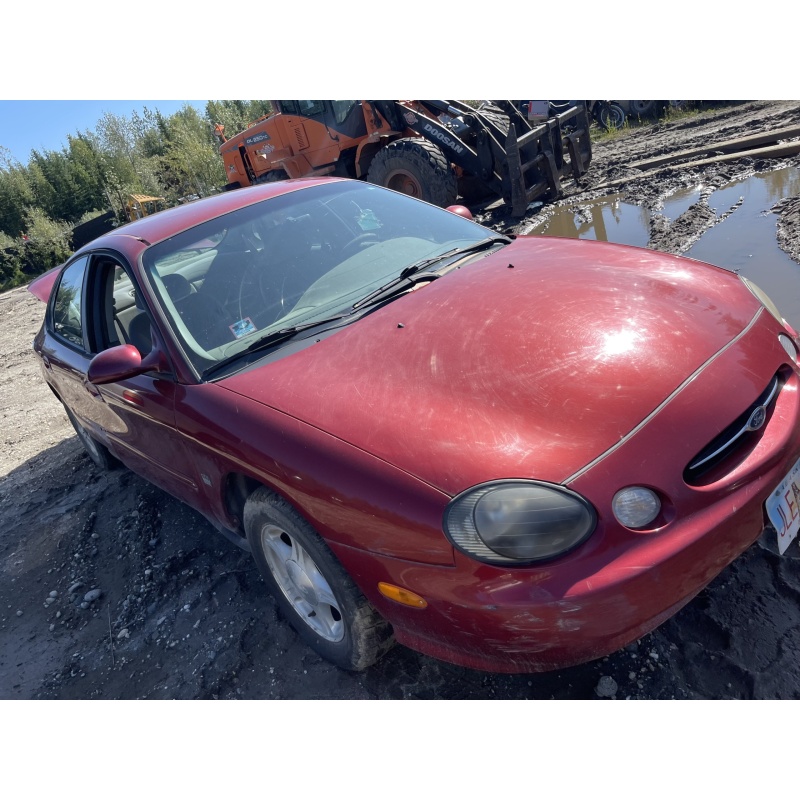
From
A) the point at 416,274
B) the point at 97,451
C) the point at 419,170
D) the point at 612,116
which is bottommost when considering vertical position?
the point at 612,116

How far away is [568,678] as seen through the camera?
6.55 feet

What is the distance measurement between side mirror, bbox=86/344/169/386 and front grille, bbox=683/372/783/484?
1973 mm

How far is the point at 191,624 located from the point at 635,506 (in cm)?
206

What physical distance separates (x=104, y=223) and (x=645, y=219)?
28643 millimetres

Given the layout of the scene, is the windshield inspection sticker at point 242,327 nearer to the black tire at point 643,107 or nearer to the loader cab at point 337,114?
the loader cab at point 337,114

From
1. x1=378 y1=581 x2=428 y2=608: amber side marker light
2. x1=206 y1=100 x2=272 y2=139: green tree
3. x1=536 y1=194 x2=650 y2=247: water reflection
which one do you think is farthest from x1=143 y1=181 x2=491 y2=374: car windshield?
x1=206 y1=100 x2=272 y2=139: green tree

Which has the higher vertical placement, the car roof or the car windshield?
the car roof

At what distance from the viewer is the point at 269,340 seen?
2.41m

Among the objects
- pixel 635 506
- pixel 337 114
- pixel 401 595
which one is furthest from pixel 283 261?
pixel 337 114

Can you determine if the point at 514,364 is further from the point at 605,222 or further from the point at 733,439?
the point at 605,222

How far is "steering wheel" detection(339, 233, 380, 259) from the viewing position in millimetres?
2879

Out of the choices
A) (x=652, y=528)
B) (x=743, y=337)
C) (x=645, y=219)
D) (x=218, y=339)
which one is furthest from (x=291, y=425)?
(x=645, y=219)

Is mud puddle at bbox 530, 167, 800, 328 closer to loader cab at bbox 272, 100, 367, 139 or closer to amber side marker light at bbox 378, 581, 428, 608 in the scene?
amber side marker light at bbox 378, 581, 428, 608

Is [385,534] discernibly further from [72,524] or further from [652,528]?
[72,524]
